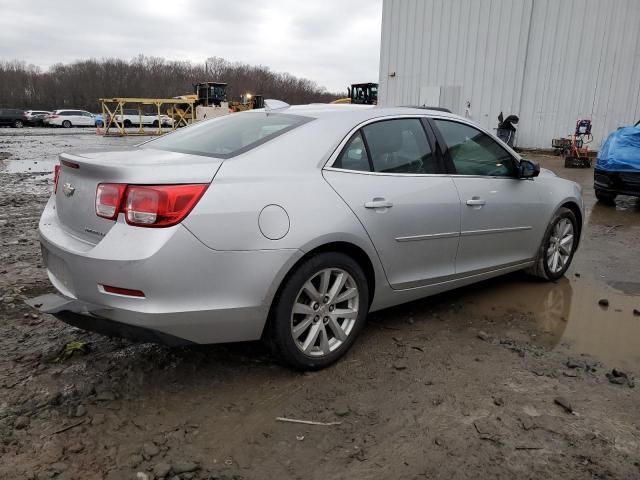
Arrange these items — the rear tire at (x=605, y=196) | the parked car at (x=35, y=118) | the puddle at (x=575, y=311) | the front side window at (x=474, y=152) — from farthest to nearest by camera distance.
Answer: the parked car at (x=35, y=118) < the rear tire at (x=605, y=196) < the front side window at (x=474, y=152) < the puddle at (x=575, y=311)

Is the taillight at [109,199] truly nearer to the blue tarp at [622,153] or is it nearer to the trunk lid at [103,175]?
the trunk lid at [103,175]

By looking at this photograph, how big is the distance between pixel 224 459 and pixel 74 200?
60.8 inches

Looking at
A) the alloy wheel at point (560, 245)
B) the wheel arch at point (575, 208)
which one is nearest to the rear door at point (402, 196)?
the alloy wheel at point (560, 245)

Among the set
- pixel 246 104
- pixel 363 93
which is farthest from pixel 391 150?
pixel 246 104

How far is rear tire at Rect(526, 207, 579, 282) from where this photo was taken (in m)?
4.52

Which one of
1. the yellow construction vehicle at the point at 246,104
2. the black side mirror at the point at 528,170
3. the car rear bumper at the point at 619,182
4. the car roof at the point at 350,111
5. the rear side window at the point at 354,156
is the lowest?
the car rear bumper at the point at 619,182

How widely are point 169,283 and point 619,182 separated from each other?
8419 mm

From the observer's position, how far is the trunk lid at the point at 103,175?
2.44 m

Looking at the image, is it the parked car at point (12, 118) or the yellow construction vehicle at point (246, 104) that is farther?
the parked car at point (12, 118)

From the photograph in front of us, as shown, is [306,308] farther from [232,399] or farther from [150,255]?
[150,255]

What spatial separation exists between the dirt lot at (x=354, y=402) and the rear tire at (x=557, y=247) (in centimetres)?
59

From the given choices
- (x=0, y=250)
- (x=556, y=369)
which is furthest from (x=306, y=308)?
(x=0, y=250)

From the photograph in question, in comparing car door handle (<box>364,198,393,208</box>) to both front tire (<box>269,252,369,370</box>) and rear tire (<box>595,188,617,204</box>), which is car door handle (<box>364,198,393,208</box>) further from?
rear tire (<box>595,188,617,204</box>)

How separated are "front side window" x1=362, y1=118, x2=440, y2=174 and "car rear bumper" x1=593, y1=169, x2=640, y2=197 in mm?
6384
